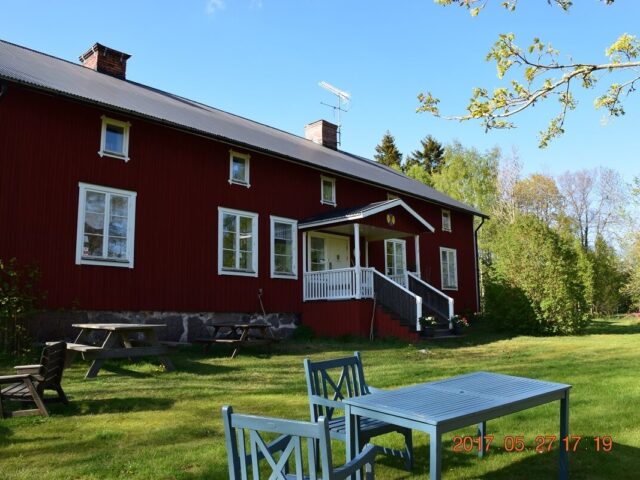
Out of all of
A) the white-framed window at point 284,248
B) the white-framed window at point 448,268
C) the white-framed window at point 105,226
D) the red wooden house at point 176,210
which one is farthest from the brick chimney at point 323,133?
the white-framed window at point 105,226

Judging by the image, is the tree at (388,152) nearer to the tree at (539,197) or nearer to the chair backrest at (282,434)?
Result: the tree at (539,197)

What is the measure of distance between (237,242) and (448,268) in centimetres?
1106

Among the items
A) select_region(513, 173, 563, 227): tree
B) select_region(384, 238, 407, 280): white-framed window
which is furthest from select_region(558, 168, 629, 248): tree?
select_region(384, 238, 407, 280): white-framed window

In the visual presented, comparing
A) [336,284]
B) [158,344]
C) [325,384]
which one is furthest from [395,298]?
[325,384]

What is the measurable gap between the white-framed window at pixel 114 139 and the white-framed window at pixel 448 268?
44.8 feet

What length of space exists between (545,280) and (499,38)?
12436mm

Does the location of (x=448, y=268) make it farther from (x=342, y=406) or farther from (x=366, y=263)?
(x=342, y=406)

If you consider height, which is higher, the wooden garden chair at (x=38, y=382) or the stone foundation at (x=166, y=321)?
the stone foundation at (x=166, y=321)

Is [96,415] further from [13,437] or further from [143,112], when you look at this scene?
[143,112]

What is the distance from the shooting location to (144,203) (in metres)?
12.3

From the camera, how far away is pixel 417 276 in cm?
1838

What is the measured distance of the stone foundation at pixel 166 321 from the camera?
1049 centimetres

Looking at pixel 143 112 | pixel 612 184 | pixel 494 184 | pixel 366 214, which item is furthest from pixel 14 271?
pixel 612 184

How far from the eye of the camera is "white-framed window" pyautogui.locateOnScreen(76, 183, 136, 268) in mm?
11242
